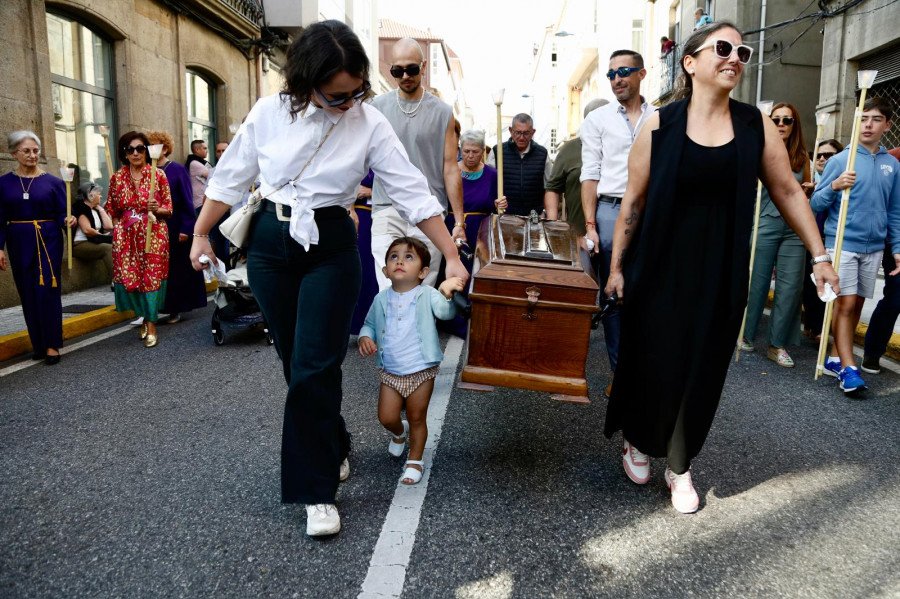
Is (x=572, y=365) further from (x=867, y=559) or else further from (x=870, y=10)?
(x=870, y=10)

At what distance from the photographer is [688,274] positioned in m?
3.20

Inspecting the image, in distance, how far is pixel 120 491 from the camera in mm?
3424

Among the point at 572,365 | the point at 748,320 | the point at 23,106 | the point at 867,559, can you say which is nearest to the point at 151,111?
the point at 23,106

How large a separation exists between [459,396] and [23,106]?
7.85 m

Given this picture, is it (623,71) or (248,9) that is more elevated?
(248,9)

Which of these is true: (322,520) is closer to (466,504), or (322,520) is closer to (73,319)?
(466,504)

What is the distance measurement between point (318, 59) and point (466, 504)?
198 cm

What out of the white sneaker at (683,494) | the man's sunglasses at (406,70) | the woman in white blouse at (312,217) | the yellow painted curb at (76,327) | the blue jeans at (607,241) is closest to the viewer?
the woman in white blouse at (312,217)

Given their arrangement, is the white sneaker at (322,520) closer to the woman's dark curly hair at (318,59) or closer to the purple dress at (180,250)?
the woman's dark curly hair at (318,59)

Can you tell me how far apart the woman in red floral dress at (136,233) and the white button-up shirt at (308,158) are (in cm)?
449

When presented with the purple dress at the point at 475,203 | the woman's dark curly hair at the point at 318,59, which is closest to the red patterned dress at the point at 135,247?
the purple dress at the point at 475,203

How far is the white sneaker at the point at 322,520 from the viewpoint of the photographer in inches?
115

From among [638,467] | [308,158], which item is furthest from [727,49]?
[638,467]

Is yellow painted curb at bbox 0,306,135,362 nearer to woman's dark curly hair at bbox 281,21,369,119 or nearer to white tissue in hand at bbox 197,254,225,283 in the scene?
white tissue in hand at bbox 197,254,225,283
